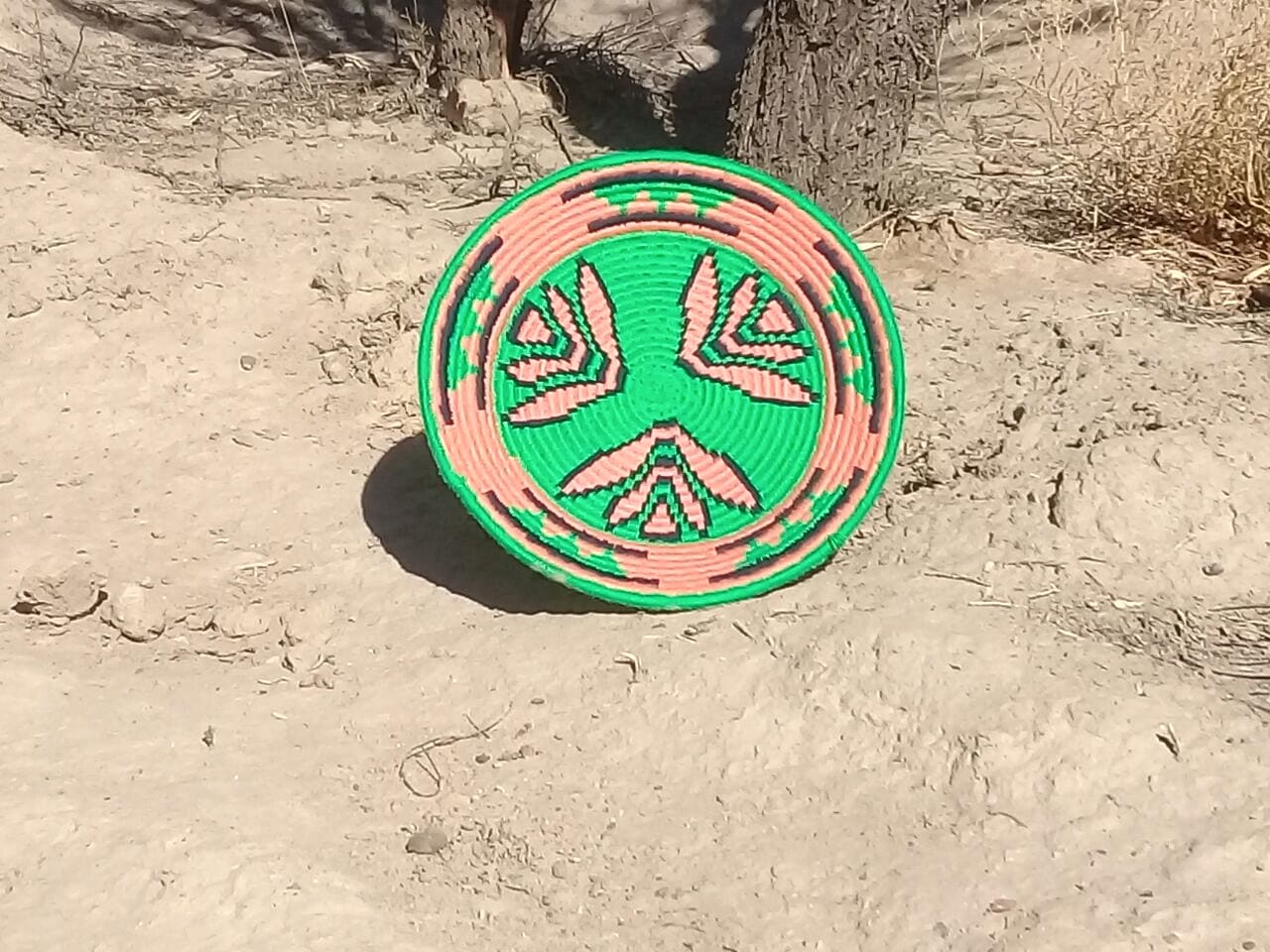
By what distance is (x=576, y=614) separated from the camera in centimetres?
239

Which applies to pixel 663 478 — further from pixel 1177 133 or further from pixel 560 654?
pixel 1177 133

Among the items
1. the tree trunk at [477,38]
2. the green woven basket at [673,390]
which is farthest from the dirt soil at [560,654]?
the tree trunk at [477,38]

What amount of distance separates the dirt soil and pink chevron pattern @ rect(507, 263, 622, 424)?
32 centimetres

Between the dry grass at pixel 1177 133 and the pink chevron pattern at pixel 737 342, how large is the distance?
1233mm

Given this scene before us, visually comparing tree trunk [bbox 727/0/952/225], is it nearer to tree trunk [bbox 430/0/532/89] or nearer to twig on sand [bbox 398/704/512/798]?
tree trunk [bbox 430/0/532/89]

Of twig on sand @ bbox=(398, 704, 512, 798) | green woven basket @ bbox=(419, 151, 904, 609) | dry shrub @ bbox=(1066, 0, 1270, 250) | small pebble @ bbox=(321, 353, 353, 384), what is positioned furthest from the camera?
dry shrub @ bbox=(1066, 0, 1270, 250)

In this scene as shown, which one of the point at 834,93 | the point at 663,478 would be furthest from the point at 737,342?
the point at 834,93

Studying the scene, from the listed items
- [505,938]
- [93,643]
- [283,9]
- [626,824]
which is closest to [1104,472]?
[626,824]

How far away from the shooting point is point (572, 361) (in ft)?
7.58

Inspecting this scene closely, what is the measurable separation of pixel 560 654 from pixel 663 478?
0.29m

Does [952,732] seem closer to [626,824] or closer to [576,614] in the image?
[626,824]

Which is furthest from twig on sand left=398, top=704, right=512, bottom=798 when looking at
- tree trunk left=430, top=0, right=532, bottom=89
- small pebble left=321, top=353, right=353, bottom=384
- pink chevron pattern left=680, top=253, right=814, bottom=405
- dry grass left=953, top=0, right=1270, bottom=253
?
tree trunk left=430, top=0, right=532, bottom=89

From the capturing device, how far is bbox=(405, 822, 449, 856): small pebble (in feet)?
6.54

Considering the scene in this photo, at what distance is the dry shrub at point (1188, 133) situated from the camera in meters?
3.14
